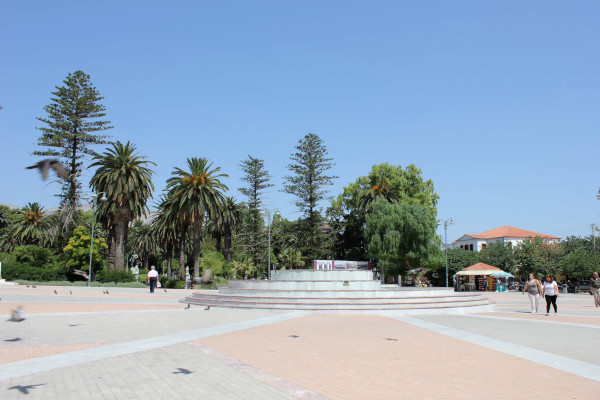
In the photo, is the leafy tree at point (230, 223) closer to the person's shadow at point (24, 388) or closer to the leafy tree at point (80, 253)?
the leafy tree at point (80, 253)

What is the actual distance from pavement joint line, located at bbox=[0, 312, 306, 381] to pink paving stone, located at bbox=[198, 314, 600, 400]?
57 centimetres

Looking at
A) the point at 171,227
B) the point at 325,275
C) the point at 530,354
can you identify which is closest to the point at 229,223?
the point at 171,227

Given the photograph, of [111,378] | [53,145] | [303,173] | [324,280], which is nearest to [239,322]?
[111,378]

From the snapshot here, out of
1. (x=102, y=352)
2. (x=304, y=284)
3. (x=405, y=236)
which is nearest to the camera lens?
(x=102, y=352)

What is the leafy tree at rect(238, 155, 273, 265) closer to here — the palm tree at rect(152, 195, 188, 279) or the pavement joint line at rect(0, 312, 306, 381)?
the palm tree at rect(152, 195, 188, 279)

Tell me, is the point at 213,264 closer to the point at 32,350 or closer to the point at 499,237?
the point at 32,350

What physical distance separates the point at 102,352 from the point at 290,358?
10.6ft

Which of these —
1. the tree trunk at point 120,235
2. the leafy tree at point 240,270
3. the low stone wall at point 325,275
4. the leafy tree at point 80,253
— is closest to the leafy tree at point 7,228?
the leafy tree at point 80,253

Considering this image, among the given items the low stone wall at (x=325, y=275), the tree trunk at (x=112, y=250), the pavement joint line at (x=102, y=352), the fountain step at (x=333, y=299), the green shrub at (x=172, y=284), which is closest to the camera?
the pavement joint line at (x=102, y=352)

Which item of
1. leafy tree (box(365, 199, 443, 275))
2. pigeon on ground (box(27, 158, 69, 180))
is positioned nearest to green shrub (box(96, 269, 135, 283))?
leafy tree (box(365, 199, 443, 275))

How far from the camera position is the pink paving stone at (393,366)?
5.73m

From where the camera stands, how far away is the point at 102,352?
7.85 meters

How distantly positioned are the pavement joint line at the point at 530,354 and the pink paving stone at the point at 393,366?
0.24 metres

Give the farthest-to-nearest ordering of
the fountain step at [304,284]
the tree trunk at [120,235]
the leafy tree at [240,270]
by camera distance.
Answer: the leafy tree at [240,270]
the tree trunk at [120,235]
the fountain step at [304,284]
